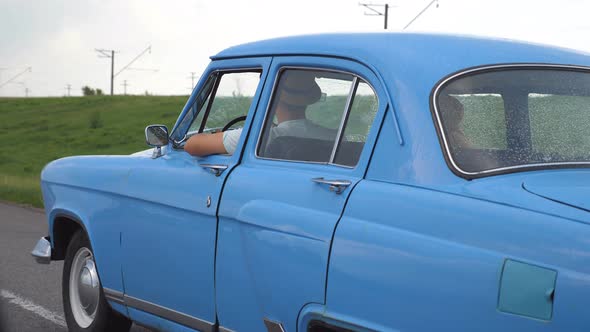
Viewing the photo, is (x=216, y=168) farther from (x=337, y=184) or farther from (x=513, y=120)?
(x=513, y=120)

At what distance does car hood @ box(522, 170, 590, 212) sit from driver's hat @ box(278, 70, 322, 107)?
1.25 m

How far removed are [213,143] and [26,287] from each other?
3756mm

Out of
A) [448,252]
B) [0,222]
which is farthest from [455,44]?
[0,222]

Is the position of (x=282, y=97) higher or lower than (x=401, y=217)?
higher

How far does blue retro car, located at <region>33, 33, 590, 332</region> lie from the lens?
118 inches

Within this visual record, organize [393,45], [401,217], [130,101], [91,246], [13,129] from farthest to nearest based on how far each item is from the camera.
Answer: [130,101] < [13,129] < [91,246] < [393,45] < [401,217]

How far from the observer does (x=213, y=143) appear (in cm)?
473

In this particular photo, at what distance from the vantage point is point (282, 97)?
175 inches

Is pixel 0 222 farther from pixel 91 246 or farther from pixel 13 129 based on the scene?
pixel 13 129

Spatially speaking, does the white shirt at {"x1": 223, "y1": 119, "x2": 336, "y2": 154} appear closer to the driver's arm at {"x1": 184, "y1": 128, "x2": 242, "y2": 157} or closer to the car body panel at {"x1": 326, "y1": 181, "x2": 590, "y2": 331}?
the driver's arm at {"x1": 184, "y1": 128, "x2": 242, "y2": 157}

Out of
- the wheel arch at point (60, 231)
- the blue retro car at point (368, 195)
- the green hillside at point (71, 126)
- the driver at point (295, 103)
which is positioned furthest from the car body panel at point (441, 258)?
the green hillside at point (71, 126)

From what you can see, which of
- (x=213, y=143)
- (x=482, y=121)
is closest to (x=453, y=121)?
(x=482, y=121)

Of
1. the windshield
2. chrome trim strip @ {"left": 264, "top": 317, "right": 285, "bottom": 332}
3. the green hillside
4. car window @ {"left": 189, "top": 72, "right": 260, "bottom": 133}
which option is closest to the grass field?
the green hillside

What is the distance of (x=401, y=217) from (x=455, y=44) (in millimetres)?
913
